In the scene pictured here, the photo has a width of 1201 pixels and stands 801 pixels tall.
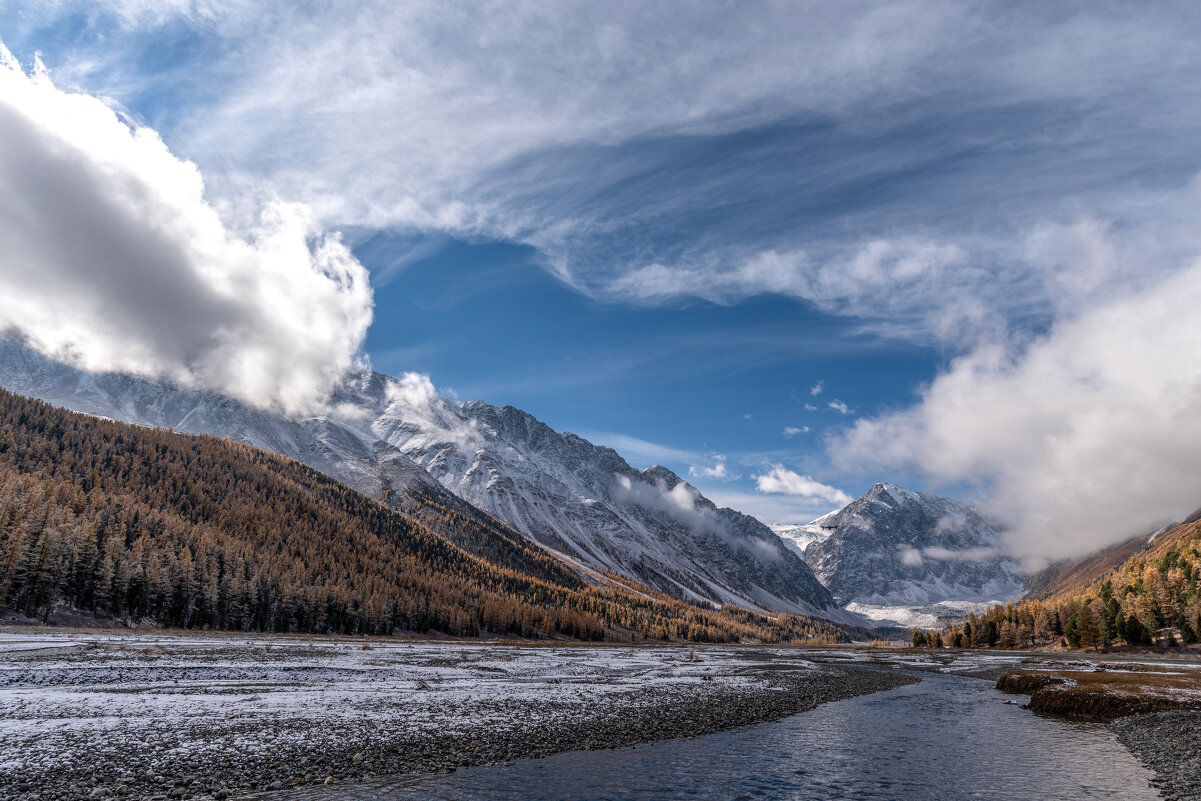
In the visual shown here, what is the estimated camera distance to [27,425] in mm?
183625

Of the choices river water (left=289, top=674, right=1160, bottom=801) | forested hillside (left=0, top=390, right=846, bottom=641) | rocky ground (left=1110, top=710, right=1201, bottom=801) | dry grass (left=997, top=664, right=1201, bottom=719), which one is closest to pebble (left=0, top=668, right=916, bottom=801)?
river water (left=289, top=674, right=1160, bottom=801)

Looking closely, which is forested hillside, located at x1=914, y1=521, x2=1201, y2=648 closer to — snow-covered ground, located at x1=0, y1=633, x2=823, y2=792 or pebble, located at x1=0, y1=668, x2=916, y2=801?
snow-covered ground, located at x1=0, y1=633, x2=823, y2=792

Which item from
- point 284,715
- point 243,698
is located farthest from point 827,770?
point 243,698

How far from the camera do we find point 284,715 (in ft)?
108

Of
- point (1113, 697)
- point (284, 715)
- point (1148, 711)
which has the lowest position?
point (1148, 711)

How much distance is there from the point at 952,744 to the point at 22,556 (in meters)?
126

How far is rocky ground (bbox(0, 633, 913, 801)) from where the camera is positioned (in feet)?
71.6

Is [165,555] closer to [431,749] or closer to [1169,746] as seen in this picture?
[431,749]

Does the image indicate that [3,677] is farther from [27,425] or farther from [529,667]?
[27,425]

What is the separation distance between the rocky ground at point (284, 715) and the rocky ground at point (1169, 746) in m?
21.3

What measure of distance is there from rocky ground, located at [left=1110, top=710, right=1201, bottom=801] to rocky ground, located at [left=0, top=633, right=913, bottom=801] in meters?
21.3

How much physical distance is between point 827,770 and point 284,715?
28.8m

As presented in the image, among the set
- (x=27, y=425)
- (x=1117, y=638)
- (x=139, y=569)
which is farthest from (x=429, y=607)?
(x=1117, y=638)

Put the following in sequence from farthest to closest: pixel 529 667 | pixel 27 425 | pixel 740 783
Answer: pixel 27 425
pixel 529 667
pixel 740 783
